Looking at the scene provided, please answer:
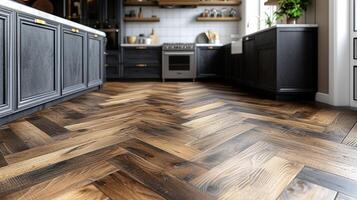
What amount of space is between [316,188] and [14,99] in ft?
6.18

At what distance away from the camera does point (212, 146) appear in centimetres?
140

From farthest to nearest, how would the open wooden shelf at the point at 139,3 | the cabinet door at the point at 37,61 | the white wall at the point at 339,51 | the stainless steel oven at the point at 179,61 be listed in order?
the open wooden shelf at the point at 139,3 < the stainless steel oven at the point at 179,61 < the white wall at the point at 339,51 < the cabinet door at the point at 37,61

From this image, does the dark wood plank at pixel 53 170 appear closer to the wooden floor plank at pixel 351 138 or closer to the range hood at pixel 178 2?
the wooden floor plank at pixel 351 138

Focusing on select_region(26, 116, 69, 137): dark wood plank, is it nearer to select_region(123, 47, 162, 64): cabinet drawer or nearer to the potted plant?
the potted plant

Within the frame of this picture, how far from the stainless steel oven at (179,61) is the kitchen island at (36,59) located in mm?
2632

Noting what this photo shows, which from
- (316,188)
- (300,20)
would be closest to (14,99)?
(316,188)

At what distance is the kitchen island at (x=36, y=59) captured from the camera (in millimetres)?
1828

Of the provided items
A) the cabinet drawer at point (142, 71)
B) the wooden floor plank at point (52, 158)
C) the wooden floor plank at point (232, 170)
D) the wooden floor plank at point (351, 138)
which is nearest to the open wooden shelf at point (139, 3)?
the cabinet drawer at point (142, 71)

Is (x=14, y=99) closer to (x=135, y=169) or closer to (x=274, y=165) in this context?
(x=135, y=169)

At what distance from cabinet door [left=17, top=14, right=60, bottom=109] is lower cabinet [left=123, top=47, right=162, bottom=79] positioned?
3250mm

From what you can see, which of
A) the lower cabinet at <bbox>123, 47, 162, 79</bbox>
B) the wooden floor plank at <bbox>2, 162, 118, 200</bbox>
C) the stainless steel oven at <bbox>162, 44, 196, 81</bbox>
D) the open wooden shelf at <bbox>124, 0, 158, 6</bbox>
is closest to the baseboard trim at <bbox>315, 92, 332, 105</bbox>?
the wooden floor plank at <bbox>2, 162, 118, 200</bbox>

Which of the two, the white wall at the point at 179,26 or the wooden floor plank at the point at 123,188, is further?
the white wall at the point at 179,26

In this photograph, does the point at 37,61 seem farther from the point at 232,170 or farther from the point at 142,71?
the point at 142,71

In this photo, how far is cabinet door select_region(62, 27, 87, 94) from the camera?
9.01ft
